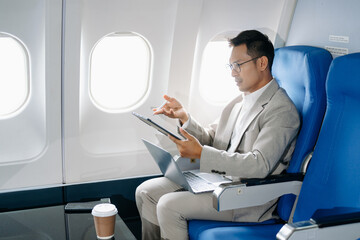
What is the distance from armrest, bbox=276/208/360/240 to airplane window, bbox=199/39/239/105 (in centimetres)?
160

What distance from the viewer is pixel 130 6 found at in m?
2.66

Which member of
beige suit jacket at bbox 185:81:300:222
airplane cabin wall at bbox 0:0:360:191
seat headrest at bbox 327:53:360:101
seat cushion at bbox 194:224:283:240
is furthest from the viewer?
airplane cabin wall at bbox 0:0:360:191

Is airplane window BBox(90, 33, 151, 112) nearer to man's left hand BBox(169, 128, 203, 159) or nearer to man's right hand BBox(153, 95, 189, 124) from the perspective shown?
man's right hand BBox(153, 95, 189, 124)

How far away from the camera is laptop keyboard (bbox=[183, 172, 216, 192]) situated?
240cm

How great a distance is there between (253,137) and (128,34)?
1051 millimetres

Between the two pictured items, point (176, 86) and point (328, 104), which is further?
point (176, 86)

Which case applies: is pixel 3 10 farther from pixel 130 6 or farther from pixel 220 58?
pixel 220 58

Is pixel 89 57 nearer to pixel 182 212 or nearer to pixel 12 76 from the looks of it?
pixel 12 76

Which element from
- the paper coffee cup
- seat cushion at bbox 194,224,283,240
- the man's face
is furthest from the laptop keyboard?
the man's face

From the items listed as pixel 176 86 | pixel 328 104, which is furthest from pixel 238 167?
pixel 176 86

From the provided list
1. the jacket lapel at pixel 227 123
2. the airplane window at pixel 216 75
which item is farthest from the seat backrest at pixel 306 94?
the airplane window at pixel 216 75

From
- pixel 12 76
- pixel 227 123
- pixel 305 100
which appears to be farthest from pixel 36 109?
pixel 305 100

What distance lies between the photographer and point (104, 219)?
2.14 m

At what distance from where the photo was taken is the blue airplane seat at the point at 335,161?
2.01 metres
